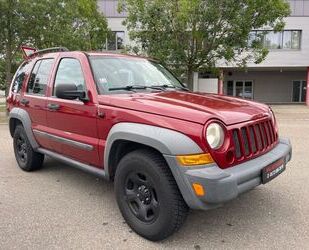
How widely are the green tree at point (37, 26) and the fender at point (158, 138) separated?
12439mm

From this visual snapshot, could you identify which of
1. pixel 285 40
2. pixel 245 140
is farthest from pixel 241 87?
pixel 245 140

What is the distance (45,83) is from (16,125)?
1.40 metres

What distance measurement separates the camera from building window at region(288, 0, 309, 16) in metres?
28.4

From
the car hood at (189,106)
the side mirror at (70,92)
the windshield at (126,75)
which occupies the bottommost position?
the car hood at (189,106)

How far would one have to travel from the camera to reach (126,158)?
3631mm

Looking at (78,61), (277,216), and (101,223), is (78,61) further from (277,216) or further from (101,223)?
(277,216)

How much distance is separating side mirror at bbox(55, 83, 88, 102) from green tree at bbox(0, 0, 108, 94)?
37.9 ft

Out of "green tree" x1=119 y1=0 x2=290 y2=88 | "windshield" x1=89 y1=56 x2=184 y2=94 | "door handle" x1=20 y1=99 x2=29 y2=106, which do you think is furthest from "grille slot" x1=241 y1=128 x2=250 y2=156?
"green tree" x1=119 y1=0 x2=290 y2=88

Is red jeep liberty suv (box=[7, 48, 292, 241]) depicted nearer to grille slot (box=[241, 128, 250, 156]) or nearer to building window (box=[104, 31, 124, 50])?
grille slot (box=[241, 128, 250, 156])

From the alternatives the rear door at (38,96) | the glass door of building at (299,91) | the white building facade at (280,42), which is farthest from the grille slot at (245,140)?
the glass door of building at (299,91)

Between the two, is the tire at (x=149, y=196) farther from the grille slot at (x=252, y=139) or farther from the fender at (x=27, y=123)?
the fender at (x=27, y=123)

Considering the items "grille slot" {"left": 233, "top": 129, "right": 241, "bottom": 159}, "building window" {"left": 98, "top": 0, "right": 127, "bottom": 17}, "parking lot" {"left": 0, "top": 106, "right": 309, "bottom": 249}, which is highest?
"building window" {"left": 98, "top": 0, "right": 127, "bottom": 17}

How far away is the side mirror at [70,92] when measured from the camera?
404 cm

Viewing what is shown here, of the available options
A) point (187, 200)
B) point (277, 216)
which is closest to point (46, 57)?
point (187, 200)
